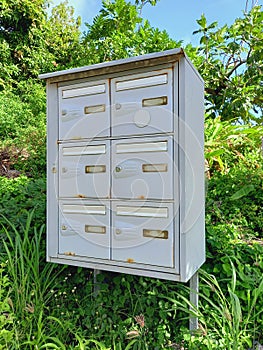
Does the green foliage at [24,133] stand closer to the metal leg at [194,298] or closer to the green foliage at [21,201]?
the green foliage at [21,201]

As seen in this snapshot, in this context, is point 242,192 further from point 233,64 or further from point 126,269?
point 233,64

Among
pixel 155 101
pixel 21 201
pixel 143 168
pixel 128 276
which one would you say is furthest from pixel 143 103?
pixel 21 201

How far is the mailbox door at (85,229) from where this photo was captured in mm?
1742

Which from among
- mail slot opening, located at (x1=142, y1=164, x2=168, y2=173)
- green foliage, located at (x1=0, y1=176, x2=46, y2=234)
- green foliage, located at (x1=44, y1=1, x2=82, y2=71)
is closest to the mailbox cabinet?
mail slot opening, located at (x1=142, y1=164, x2=168, y2=173)

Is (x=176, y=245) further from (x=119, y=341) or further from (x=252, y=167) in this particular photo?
(x=252, y=167)

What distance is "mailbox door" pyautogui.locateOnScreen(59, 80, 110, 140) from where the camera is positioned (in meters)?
1.74

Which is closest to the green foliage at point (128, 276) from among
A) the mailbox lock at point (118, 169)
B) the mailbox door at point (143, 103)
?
the mailbox lock at point (118, 169)

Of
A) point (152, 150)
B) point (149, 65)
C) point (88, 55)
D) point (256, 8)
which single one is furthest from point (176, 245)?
point (88, 55)

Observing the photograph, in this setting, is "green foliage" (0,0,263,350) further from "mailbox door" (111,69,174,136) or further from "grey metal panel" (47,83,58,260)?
"mailbox door" (111,69,174,136)

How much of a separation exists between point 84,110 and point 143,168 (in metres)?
0.50

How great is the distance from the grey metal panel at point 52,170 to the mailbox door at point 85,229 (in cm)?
6

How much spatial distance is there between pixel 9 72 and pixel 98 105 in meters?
5.56

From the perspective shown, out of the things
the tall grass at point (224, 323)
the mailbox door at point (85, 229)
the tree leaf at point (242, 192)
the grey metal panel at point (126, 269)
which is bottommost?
the tall grass at point (224, 323)

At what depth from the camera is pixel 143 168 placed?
1630 mm
